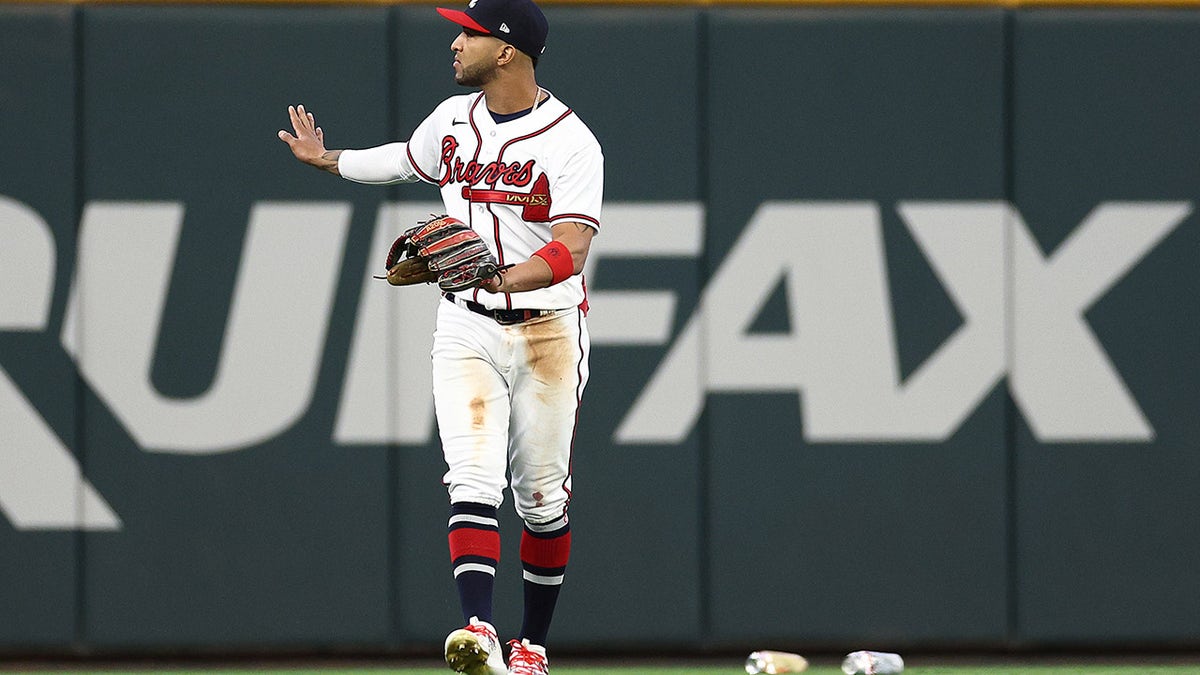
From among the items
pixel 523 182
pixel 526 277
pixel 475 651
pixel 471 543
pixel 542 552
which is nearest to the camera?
pixel 475 651

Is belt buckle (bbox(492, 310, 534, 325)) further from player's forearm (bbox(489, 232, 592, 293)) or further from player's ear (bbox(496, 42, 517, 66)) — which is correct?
player's ear (bbox(496, 42, 517, 66))

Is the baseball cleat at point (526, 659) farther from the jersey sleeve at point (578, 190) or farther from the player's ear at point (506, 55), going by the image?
the player's ear at point (506, 55)

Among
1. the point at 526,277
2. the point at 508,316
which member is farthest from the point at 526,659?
the point at 526,277

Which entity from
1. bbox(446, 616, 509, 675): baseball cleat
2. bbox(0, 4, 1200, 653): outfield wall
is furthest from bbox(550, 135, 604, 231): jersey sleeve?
bbox(0, 4, 1200, 653): outfield wall

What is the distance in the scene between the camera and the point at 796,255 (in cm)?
542

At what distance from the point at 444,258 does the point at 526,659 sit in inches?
42.6

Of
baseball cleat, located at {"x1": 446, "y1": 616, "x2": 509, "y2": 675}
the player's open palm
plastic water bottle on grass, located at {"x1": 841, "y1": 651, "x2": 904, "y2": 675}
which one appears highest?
the player's open palm

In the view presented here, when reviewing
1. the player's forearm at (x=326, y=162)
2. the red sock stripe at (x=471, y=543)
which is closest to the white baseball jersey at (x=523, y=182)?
the player's forearm at (x=326, y=162)

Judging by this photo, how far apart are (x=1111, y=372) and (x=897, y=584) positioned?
987mm

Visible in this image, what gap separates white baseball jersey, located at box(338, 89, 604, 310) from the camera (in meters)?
4.19

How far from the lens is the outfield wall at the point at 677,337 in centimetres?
536

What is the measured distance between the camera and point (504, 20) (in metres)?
4.21

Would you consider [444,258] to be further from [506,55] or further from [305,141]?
[305,141]

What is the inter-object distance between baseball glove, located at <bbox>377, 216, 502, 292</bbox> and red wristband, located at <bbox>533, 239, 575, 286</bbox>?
0.40 ft
